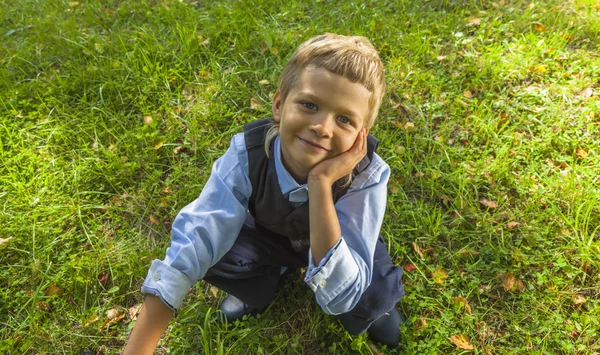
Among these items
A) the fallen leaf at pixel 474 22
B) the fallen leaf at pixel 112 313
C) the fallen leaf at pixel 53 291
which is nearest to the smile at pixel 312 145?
the fallen leaf at pixel 112 313

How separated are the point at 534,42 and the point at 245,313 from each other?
3556mm

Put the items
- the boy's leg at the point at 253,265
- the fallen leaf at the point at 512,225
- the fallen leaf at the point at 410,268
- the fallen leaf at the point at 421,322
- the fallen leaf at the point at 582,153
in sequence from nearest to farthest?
1. the boy's leg at the point at 253,265
2. the fallen leaf at the point at 421,322
3. the fallen leaf at the point at 410,268
4. the fallen leaf at the point at 512,225
5. the fallen leaf at the point at 582,153

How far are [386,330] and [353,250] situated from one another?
719 mm

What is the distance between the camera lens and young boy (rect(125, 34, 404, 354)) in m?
1.74

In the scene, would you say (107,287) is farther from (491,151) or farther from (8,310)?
(491,151)

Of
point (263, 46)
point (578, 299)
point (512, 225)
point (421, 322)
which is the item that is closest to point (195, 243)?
point (421, 322)

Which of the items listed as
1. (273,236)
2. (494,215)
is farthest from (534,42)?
(273,236)

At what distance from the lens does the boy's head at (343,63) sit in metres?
1.77

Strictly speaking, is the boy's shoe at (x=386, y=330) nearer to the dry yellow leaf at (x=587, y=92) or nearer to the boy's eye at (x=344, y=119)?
the boy's eye at (x=344, y=119)

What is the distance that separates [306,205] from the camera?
197 cm

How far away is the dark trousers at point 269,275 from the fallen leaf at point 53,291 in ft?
3.66

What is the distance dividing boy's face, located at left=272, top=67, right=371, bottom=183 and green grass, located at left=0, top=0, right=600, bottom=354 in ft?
3.63

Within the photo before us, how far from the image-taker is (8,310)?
246 cm

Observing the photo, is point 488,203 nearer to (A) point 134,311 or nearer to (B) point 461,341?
(B) point 461,341
